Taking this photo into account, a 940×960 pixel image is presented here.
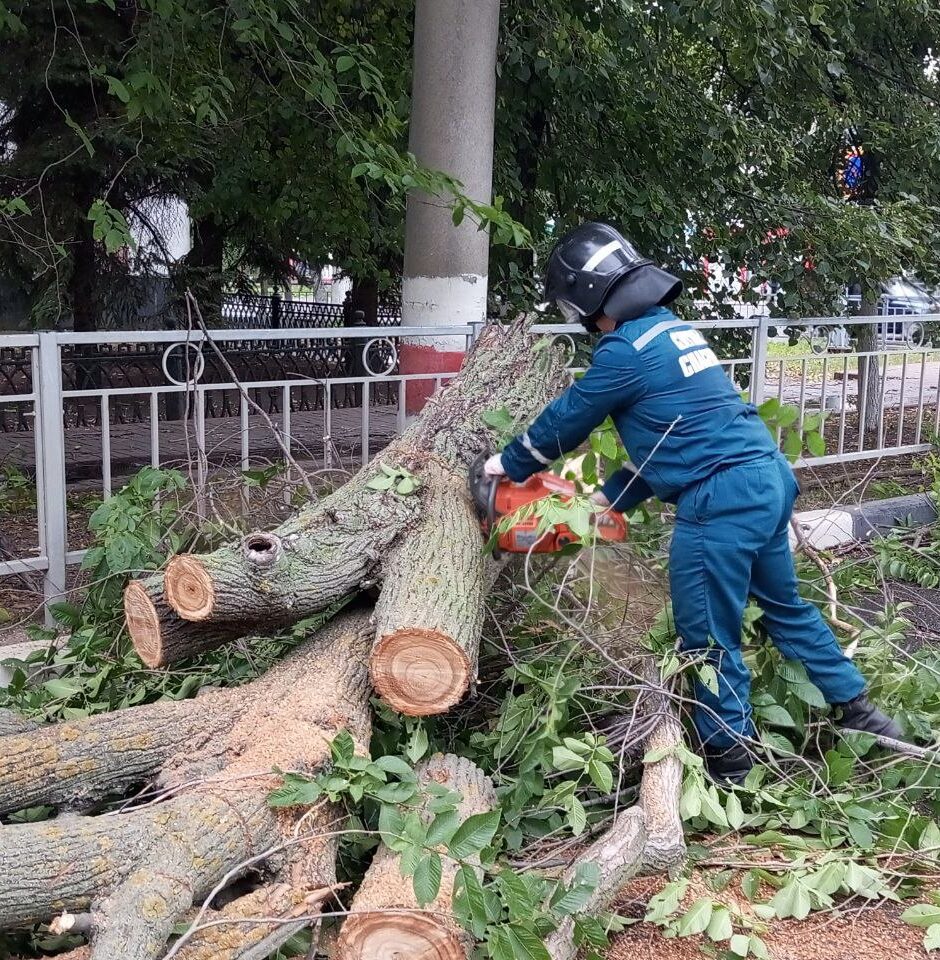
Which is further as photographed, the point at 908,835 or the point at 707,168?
the point at 707,168

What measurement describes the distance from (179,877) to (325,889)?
36 centimetres

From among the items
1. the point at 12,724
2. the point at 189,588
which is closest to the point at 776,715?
the point at 189,588

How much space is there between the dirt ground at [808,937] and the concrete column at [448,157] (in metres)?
3.61

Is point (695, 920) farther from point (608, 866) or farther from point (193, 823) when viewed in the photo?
point (193, 823)

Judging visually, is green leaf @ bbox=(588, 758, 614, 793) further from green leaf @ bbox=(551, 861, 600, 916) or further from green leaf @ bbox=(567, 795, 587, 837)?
green leaf @ bbox=(551, 861, 600, 916)

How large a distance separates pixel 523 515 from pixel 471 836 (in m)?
1.28

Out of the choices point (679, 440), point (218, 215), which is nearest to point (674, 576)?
point (679, 440)

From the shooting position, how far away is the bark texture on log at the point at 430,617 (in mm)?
3113

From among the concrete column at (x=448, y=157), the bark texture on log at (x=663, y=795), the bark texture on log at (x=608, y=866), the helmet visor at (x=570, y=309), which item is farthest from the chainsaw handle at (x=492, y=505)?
the concrete column at (x=448, y=157)

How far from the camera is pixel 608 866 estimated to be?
273cm

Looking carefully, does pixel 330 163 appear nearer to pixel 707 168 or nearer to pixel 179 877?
pixel 707 168

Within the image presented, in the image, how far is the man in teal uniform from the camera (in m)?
3.46

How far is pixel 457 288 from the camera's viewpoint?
647 centimetres

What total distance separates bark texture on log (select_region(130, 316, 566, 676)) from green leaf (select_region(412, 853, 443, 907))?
2.63ft
